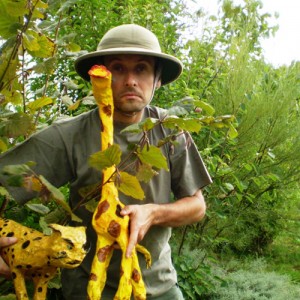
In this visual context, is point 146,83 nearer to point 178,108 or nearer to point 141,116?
point 141,116

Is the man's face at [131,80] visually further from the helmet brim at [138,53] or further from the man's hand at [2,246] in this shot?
the man's hand at [2,246]

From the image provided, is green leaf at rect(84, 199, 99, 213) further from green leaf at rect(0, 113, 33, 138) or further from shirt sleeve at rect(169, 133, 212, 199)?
shirt sleeve at rect(169, 133, 212, 199)

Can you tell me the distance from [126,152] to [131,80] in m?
0.25

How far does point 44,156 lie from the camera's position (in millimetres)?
1497

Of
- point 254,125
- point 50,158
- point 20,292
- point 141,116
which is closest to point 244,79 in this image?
point 254,125

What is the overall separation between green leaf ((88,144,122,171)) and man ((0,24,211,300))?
27 cm

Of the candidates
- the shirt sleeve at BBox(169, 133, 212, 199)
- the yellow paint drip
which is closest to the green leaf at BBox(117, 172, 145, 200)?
the yellow paint drip

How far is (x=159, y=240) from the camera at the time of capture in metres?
1.65

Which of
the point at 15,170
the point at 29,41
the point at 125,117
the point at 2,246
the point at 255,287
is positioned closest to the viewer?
the point at 15,170

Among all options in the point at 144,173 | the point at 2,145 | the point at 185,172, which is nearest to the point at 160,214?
the point at 144,173

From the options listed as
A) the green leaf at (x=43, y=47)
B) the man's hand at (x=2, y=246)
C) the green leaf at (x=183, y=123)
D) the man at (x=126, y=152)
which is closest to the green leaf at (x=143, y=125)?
the green leaf at (x=183, y=123)

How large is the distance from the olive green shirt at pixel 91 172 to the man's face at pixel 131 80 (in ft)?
0.43

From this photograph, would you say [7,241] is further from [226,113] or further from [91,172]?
[226,113]

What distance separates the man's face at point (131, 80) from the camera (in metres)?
1.46
